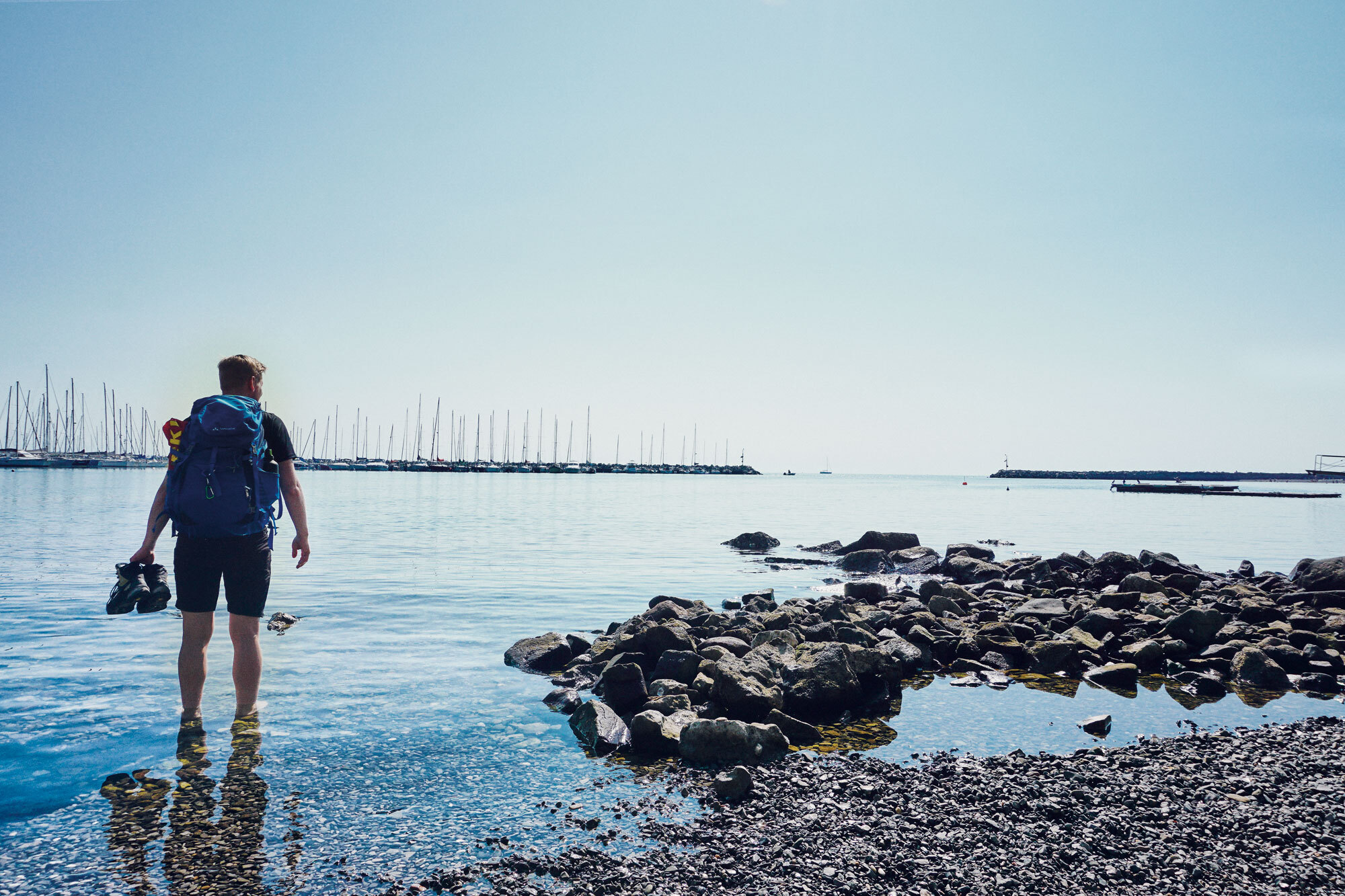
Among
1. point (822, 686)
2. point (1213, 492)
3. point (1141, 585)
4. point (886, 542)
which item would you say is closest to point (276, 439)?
point (822, 686)

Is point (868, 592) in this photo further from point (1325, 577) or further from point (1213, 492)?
point (1213, 492)

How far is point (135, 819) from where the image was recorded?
233 inches

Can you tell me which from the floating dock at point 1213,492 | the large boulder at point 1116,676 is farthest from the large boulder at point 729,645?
the floating dock at point 1213,492

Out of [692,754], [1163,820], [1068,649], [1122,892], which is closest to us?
[1122,892]

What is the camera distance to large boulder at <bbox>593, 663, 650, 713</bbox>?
31.0ft

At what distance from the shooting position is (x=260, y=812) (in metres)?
6.10

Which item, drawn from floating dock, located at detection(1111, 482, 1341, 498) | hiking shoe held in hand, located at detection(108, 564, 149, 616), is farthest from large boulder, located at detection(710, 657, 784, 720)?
floating dock, located at detection(1111, 482, 1341, 498)

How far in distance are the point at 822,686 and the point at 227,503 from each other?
22.0ft

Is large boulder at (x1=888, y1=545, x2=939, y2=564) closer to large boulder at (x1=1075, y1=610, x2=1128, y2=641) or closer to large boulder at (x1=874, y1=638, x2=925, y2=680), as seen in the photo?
large boulder at (x1=1075, y1=610, x2=1128, y2=641)

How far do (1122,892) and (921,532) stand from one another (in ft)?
134

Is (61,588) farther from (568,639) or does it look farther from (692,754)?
(692,754)

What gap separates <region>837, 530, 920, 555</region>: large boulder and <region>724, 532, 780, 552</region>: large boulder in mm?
4011

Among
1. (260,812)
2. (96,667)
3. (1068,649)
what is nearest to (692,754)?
(260,812)

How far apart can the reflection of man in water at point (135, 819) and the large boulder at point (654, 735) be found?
4114 millimetres
